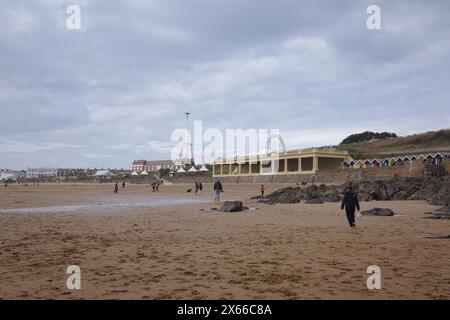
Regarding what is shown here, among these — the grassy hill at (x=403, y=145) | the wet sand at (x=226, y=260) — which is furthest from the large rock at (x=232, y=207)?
the grassy hill at (x=403, y=145)

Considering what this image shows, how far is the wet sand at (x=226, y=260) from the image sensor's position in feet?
20.0

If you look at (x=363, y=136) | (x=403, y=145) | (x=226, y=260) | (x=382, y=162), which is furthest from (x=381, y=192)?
(x=363, y=136)

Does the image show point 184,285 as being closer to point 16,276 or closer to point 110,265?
point 110,265

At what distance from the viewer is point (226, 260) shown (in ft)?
27.9

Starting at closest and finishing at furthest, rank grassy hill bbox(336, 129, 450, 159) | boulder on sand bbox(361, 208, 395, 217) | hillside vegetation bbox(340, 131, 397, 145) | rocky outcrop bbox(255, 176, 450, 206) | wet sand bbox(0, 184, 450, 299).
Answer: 1. wet sand bbox(0, 184, 450, 299)
2. boulder on sand bbox(361, 208, 395, 217)
3. rocky outcrop bbox(255, 176, 450, 206)
4. grassy hill bbox(336, 129, 450, 159)
5. hillside vegetation bbox(340, 131, 397, 145)

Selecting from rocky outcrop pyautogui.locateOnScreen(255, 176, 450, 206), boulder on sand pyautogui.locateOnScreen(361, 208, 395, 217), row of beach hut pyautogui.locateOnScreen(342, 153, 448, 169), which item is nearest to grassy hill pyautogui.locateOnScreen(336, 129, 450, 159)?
row of beach hut pyautogui.locateOnScreen(342, 153, 448, 169)

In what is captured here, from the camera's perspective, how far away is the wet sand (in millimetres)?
6090

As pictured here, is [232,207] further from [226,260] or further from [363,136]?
[363,136]

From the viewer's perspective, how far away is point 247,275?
708 cm

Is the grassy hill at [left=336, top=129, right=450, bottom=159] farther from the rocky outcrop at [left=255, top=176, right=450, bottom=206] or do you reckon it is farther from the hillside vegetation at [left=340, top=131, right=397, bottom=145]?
the rocky outcrop at [left=255, top=176, right=450, bottom=206]

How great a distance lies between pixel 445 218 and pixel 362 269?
10976 millimetres

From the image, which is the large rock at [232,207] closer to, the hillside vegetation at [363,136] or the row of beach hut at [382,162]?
the row of beach hut at [382,162]

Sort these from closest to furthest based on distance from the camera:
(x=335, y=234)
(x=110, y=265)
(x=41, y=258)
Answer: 1. (x=110, y=265)
2. (x=41, y=258)
3. (x=335, y=234)
